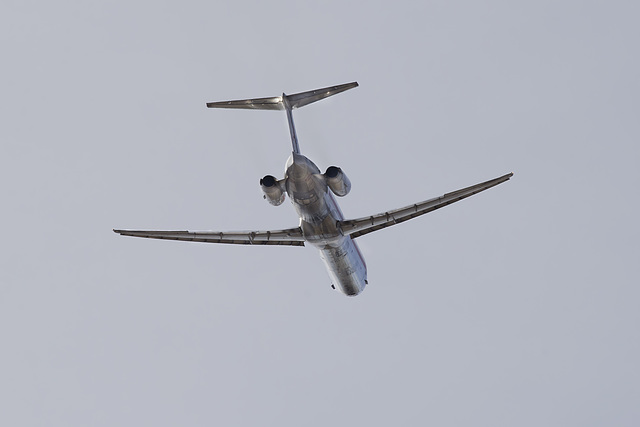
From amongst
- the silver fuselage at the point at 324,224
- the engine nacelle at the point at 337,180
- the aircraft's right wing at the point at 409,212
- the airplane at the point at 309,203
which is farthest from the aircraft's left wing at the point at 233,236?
the engine nacelle at the point at 337,180

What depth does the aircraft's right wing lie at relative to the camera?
37.2 m

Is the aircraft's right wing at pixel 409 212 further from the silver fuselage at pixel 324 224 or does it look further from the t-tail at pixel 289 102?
the t-tail at pixel 289 102

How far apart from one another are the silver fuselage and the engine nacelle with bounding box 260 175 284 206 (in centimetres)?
44

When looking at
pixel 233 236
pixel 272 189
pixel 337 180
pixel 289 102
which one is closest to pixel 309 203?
pixel 337 180

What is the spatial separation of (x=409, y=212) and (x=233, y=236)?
8.00m

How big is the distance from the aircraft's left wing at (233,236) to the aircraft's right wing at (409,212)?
2509 millimetres

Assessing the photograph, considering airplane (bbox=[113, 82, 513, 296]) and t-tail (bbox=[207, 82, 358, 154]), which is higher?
t-tail (bbox=[207, 82, 358, 154])

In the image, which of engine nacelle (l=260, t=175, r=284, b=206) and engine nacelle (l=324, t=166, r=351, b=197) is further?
engine nacelle (l=324, t=166, r=351, b=197)

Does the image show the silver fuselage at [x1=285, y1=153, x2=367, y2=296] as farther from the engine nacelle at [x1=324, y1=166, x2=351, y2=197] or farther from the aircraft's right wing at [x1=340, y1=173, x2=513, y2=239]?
the aircraft's right wing at [x1=340, y1=173, x2=513, y2=239]

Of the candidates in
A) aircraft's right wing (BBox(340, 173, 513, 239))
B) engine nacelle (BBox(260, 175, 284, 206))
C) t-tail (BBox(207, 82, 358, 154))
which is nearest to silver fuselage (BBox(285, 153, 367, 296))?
engine nacelle (BBox(260, 175, 284, 206))

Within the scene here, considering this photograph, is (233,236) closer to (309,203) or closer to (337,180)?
(309,203)

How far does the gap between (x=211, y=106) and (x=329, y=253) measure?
10.2 metres

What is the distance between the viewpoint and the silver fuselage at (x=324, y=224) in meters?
36.1

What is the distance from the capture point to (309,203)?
37.8m
